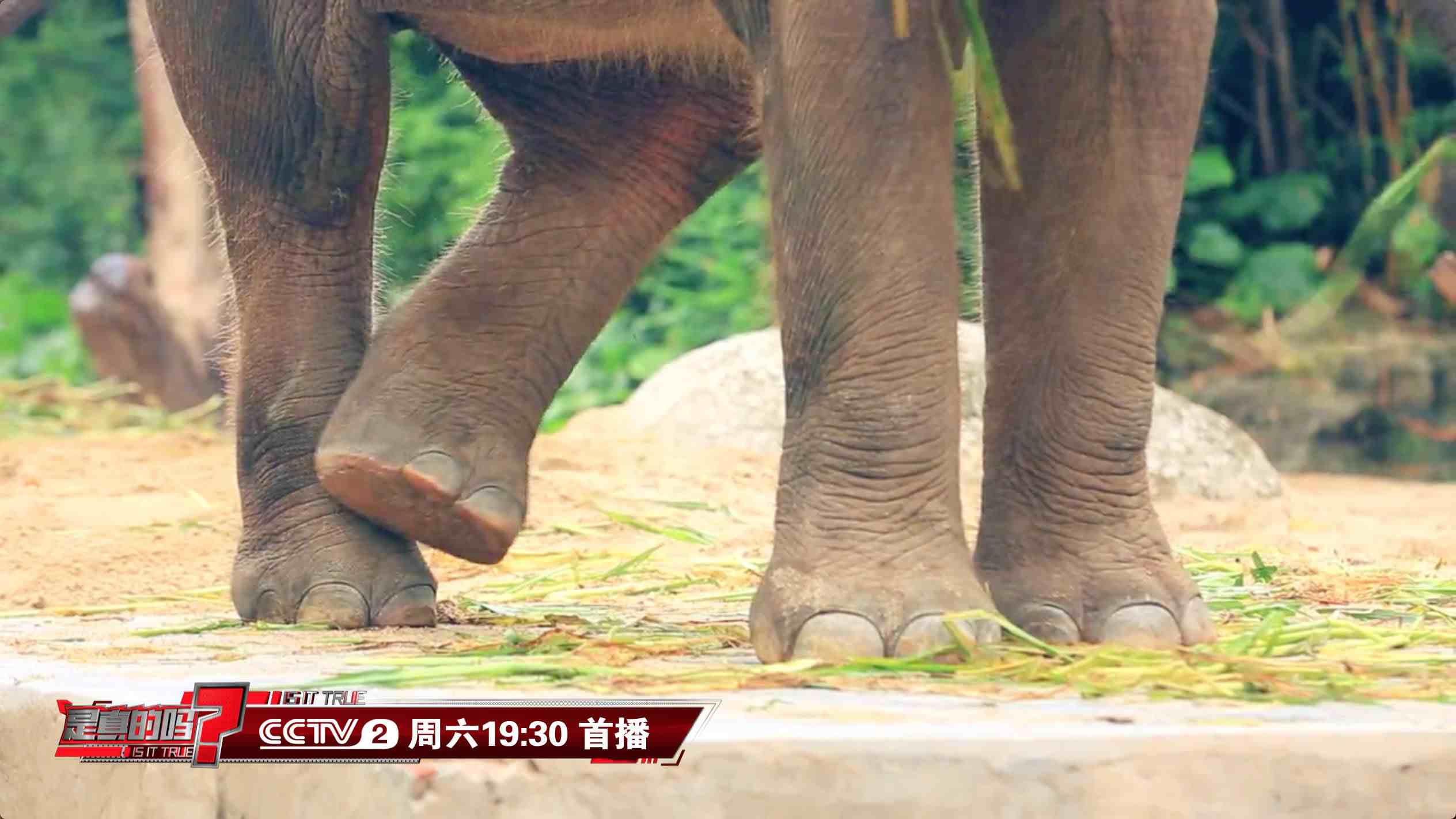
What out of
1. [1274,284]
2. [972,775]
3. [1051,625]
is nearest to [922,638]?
[1051,625]

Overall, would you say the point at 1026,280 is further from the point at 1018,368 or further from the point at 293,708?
the point at 293,708

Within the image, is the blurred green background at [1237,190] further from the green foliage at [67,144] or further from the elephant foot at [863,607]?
the elephant foot at [863,607]

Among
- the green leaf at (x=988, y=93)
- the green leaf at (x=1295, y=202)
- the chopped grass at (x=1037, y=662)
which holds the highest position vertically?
the green leaf at (x=1295, y=202)

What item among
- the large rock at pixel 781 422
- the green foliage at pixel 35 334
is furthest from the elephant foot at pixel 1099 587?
the green foliage at pixel 35 334

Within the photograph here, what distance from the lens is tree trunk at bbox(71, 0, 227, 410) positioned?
8.87 metres

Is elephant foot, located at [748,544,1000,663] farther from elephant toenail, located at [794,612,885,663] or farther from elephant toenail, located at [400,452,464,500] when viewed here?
elephant toenail, located at [400,452,464,500]

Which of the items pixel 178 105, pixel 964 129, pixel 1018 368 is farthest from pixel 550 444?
pixel 1018 368

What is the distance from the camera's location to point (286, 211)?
12.5 ft

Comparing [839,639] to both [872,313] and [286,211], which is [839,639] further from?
[286,211]

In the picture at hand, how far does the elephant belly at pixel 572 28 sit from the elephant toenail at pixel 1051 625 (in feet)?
3.06

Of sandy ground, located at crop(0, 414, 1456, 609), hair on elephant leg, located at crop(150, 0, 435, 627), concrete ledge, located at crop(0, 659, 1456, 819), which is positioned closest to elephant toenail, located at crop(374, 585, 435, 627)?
hair on elephant leg, located at crop(150, 0, 435, 627)

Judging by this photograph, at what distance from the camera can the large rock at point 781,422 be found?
6.25m

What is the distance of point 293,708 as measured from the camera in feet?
7.49

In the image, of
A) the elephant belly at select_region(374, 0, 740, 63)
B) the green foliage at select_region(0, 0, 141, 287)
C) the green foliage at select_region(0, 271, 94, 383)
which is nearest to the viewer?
the elephant belly at select_region(374, 0, 740, 63)
